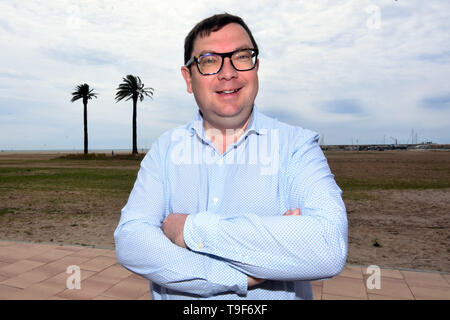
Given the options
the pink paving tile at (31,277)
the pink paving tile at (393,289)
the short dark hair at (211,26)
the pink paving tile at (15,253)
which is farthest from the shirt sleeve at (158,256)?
the pink paving tile at (15,253)

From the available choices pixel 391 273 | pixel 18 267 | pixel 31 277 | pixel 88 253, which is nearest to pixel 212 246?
pixel 31 277

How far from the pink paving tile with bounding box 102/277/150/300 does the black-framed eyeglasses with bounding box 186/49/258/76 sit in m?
2.83

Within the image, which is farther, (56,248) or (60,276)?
(56,248)

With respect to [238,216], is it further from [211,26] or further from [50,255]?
[50,255]

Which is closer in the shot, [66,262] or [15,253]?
[66,262]

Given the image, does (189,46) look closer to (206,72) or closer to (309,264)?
(206,72)

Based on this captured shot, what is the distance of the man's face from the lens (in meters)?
1.46

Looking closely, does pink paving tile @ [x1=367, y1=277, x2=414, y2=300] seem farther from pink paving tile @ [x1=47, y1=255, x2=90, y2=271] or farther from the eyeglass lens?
pink paving tile @ [x1=47, y1=255, x2=90, y2=271]

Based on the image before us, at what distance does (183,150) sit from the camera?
1.55 m

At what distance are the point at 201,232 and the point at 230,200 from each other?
23 cm

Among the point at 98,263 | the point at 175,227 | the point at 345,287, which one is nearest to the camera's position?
the point at 175,227

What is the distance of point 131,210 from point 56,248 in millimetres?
4440

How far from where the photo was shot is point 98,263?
448 centimetres
